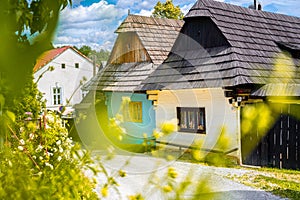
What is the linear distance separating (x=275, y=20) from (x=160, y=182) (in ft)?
44.4

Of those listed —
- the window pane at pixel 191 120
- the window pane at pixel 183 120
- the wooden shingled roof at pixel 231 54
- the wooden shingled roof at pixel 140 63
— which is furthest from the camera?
the wooden shingled roof at pixel 140 63

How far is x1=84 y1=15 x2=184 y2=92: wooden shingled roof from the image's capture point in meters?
13.3

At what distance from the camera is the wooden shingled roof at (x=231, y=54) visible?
10047 mm

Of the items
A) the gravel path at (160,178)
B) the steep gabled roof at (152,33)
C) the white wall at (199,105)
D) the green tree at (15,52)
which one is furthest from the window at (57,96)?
the green tree at (15,52)

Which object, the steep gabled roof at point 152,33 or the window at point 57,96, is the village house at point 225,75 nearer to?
the steep gabled roof at point 152,33

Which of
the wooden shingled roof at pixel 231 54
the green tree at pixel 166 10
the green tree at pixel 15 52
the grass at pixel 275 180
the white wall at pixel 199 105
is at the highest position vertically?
the green tree at pixel 166 10

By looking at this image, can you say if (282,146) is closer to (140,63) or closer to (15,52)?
(140,63)

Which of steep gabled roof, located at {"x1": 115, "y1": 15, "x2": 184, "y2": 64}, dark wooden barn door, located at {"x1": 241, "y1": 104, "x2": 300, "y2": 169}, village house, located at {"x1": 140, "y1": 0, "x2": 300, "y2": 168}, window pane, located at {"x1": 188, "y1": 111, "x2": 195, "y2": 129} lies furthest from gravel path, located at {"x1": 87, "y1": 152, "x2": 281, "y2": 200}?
steep gabled roof, located at {"x1": 115, "y1": 15, "x2": 184, "y2": 64}

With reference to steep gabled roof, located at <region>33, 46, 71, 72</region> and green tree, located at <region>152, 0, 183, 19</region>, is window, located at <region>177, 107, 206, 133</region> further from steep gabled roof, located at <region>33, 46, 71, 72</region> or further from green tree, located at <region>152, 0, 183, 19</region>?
green tree, located at <region>152, 0, 183, 19</region>

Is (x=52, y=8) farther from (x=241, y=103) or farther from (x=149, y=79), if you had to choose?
(x=149, y=79)

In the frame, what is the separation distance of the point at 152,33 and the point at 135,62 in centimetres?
123

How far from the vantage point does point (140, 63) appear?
45.5 feet

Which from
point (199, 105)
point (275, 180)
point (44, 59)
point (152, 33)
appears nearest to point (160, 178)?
point (44, 59)

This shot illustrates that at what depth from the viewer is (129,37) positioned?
46.9 feet
